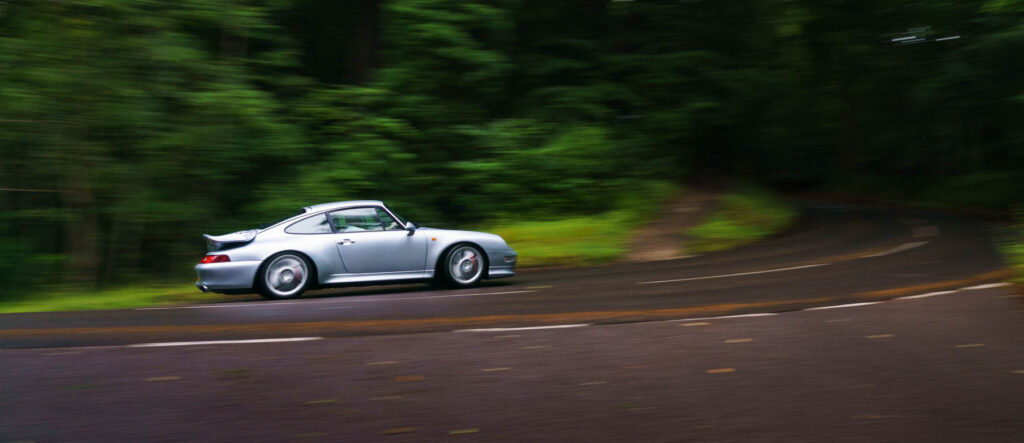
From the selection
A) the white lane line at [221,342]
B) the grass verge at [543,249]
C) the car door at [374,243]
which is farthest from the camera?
the grass verge at [543,249]

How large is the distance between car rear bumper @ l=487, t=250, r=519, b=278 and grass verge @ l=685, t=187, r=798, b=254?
6175mm

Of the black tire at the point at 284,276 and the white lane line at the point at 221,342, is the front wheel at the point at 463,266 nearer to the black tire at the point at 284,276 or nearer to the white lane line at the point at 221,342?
the black tire at the point at 284,276

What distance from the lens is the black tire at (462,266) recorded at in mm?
11742

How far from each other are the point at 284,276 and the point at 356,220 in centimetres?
118

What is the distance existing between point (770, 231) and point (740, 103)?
569 centimetres

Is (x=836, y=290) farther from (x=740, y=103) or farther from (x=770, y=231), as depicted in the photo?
(x=740, y=103)

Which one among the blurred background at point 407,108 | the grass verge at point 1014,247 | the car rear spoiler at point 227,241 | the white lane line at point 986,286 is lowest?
the white lane line at point 986,286

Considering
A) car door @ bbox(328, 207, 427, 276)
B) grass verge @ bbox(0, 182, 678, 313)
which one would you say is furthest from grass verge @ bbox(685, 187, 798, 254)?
car door @ bbox(328, 207, 427, 276)

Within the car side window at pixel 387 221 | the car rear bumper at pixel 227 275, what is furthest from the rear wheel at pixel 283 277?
the car side window at pixel 387 221

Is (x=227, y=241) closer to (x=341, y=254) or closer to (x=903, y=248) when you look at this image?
(x=341, y=254)

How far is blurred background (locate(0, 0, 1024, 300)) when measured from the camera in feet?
47.0

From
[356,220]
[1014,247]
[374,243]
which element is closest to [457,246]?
[374,243]

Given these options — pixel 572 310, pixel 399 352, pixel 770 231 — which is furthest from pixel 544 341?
pixel 770 231

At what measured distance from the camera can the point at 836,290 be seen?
10.2 m
